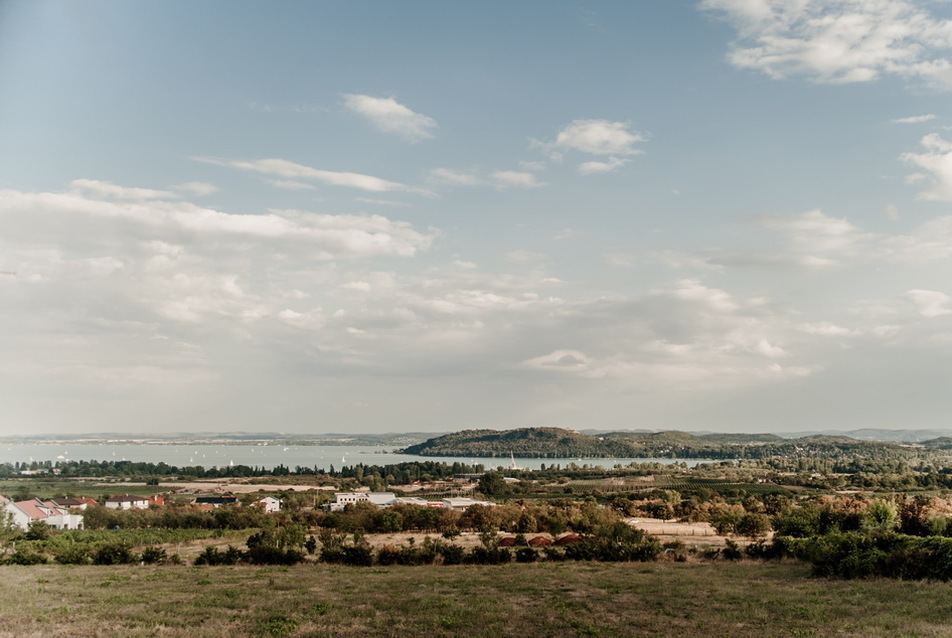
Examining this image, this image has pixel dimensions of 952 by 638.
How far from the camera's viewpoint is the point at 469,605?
19812 millimetres

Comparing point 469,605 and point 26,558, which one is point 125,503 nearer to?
point 26,558

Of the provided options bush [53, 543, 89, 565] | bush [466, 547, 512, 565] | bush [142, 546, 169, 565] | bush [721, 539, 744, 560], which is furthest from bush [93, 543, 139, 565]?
bush [721, 539, 744, 560]

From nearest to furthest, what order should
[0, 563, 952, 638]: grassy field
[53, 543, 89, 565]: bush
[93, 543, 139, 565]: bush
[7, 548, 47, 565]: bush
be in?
[0, 563, 952, 638]: grassy field
[7, 548, 47, 565]: bush
[93, 543, 139, 565]: bush
[53, 543, 89, 565]: bush

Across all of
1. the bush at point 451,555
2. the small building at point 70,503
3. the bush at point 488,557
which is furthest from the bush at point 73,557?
the small building at point 70,503

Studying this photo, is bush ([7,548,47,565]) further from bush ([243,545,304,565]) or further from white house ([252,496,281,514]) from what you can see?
white house ([252,496,281,514])

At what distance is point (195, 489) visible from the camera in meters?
144

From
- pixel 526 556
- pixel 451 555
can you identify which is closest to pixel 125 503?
pixel 451 555

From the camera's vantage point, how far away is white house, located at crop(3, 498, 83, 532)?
57.6 m

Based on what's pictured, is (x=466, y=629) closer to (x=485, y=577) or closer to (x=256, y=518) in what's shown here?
(x=485, y=577)

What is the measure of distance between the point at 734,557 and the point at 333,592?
2370 cm

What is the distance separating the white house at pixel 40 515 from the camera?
57612 mm

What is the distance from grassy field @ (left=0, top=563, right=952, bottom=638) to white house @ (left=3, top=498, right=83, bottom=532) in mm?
36391

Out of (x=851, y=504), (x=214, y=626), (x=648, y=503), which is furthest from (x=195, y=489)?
(x=214, y=626)

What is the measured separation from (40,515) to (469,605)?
221 feet
